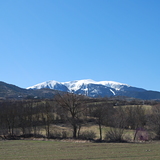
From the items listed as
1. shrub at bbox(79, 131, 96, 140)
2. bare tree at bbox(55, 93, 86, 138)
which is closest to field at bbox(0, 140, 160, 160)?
A: shrub at bbox(79, 131, 96, 140)

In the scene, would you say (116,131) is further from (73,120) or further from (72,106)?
(72,106)

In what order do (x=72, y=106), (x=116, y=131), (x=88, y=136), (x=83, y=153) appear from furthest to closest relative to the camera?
(x=72, y=106) < (x=88, y=136) < (x=116, y=131) < (x=83, y=153)

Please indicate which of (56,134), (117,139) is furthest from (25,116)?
(117,139)

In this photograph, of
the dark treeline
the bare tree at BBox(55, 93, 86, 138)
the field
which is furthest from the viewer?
the bare tree at BBox(55, 93, 86, 138)

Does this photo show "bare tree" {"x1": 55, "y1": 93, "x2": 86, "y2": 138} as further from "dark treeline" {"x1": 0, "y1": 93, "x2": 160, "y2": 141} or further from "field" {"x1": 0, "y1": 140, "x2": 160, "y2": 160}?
"field" {"x1": 0, "y1": 140, "x2": 160, "y2": 160}

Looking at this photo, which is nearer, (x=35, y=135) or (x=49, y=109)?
(x=35, y=135)

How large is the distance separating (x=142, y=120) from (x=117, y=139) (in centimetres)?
3841

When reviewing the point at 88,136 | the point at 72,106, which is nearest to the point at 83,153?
the point at 88,136

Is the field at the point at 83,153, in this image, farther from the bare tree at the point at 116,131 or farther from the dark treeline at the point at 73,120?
the dark treeline at the point at 73,120

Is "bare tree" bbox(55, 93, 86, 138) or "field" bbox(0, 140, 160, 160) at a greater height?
"bare tree" bbox(55, 93, 86, 138)

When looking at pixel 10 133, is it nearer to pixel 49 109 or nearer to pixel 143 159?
pixel 49 109

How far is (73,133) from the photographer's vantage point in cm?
6203

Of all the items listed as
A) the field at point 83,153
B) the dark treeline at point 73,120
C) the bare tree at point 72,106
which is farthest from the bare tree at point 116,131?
the field at point 83,153

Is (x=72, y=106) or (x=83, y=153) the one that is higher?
(x=72, y=106)
